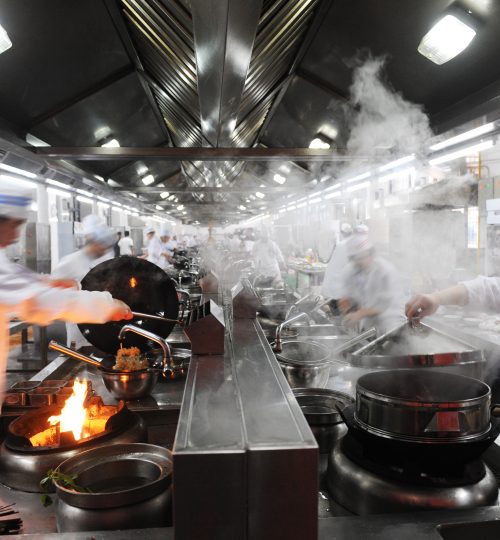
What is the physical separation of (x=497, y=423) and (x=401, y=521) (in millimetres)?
369

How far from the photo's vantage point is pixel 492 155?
612 centimetres

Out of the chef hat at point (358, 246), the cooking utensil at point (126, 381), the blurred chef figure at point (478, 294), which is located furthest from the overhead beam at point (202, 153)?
the cooking utensil at point (126, 381)

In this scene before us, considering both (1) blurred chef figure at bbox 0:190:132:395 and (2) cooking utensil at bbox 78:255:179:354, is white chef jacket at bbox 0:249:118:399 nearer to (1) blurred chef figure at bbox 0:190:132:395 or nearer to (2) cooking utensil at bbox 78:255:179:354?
(1) blurred chef figure at bbox 0:190:132:395

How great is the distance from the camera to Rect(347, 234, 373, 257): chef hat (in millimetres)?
4133

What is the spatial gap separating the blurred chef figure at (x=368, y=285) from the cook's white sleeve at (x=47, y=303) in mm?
2496

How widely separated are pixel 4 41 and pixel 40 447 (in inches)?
95.3

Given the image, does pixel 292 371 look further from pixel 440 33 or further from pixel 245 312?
pixel 440 33

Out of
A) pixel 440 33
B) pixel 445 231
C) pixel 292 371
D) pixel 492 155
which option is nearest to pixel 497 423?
pixel 292 371

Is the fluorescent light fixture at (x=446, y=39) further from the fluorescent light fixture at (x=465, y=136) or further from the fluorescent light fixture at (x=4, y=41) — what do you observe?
the fluorescent light fixture at (x=4, y=41)

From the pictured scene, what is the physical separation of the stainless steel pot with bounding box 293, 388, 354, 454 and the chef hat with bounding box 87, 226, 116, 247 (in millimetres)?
3686

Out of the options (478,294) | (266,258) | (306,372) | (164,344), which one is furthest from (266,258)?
(164,344)

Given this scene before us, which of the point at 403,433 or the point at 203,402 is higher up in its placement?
the point at 203,402

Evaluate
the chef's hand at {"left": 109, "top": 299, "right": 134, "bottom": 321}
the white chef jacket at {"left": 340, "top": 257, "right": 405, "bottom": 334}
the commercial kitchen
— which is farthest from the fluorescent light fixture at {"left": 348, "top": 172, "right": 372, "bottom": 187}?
the chef's hand at {"left": 109, "top": 299, "right": 134, "bottom": 321}

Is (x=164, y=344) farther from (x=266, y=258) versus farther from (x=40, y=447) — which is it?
(x=266, y=258)
